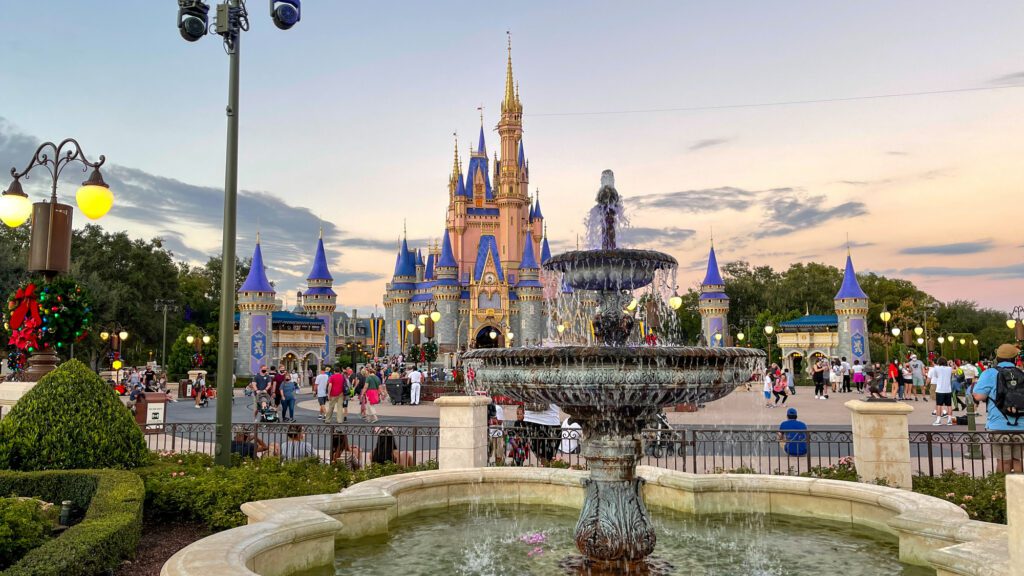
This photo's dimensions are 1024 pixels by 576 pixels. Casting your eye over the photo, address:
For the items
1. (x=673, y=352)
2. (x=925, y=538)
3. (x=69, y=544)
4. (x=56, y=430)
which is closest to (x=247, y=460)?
(x=56, y=430)

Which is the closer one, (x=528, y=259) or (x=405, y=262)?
(x=528, y=259)

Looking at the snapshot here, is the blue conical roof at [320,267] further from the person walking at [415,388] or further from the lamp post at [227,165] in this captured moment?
the lamp post at [227,165]

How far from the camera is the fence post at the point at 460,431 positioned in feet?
31.7

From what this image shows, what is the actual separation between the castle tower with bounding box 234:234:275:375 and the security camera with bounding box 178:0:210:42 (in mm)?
53709

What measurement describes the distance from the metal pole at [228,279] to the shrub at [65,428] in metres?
1.21

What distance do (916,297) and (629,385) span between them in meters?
88.8

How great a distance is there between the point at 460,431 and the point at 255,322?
2109 inches

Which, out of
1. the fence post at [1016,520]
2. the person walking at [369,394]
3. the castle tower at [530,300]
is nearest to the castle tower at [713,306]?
the castle tower at [530,300]

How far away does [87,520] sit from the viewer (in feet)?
17.5

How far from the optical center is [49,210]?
905cm

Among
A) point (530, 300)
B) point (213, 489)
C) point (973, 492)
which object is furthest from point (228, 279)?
point (530, 300)

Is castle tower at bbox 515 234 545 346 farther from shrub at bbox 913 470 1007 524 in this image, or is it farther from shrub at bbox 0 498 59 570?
shrub at bbox 0 498 59 570

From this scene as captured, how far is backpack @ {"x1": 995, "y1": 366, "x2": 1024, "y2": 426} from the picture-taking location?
29.0ft

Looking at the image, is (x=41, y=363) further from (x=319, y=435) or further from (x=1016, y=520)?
(x=1016, y=520)
